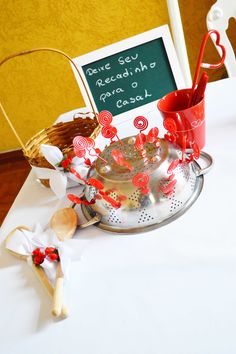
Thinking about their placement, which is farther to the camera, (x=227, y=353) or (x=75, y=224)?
Answer: (x=75, y=224)

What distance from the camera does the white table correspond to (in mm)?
408

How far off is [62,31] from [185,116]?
156 centimetres

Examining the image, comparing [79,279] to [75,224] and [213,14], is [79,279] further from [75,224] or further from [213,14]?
[213,14]

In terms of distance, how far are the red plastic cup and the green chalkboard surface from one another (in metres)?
0.19

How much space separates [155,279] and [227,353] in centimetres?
14

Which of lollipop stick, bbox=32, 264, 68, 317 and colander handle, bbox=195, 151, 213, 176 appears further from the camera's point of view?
colander handle, bbox=195, 151, 213, 176

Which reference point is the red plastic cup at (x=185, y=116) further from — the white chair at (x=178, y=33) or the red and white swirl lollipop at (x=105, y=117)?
the white chair at (x=178, y=33)

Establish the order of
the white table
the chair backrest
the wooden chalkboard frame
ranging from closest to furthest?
the white table < the wooden chalkboard frame < the chair backrest

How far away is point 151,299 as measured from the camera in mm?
454

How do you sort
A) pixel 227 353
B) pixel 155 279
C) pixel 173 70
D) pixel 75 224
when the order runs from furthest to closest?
pixel 173 70, pixel 75 224, pixel 155 279, pixel 227 353

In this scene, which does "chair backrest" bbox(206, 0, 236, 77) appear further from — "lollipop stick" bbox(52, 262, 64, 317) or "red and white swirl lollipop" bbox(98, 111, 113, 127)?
"lollipop stick" bbox(52, 262, 64, 317)

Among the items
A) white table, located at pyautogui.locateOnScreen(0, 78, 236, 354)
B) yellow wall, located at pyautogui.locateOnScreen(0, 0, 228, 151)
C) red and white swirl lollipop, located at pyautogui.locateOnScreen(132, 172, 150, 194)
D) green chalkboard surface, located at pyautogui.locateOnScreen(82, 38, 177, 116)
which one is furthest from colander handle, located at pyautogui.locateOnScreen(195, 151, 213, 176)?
yellow wall, located at pyautogui.locateOnScreen(0, 0, 228, 151)

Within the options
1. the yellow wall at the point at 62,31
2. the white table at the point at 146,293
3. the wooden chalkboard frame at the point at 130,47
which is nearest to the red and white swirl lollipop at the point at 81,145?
the white table at the point at 146,293

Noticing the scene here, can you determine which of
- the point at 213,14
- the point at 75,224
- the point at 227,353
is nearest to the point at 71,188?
the point at 75,224
